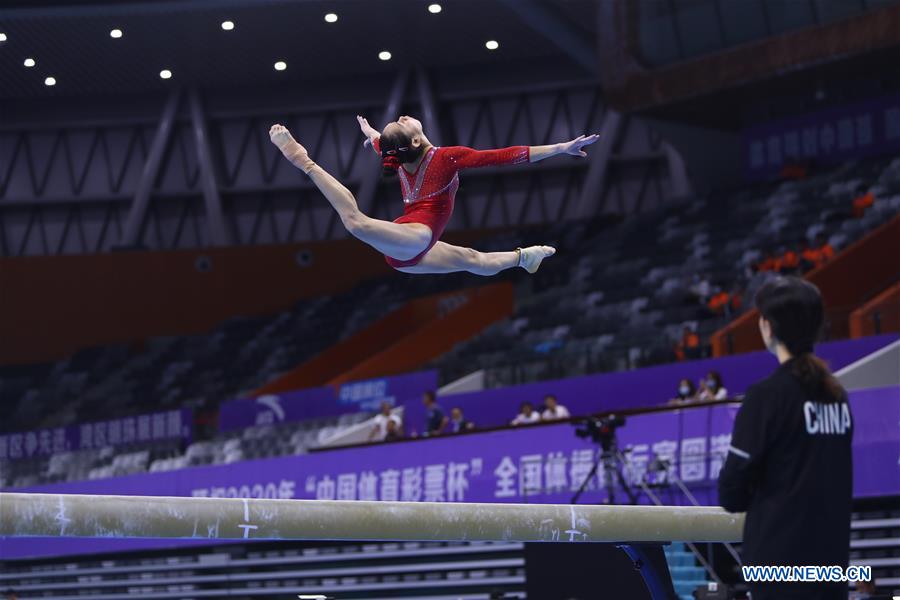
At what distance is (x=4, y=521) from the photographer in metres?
4.50

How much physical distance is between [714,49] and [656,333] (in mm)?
5256

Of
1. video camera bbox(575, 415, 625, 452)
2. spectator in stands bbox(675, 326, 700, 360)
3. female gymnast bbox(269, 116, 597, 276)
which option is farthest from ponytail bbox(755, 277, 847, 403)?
spectator in stands bbox(675, 326, 700, 360)

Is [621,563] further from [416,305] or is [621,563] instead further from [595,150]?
[595,150]

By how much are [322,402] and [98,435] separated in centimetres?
427

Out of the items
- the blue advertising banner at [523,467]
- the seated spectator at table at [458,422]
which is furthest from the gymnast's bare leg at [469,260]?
the seated spectator at table at [458,422]

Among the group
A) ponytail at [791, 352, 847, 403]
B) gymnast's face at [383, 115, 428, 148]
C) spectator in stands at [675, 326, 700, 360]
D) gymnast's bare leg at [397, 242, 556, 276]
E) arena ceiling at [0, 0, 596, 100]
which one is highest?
arena ceiling at [0, 0, 596, 100]

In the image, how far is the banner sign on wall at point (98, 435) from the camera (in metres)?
20.5

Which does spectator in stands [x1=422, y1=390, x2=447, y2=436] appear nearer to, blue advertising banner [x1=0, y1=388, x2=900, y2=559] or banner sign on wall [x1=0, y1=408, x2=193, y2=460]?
blue advertising banner [x1=0, y1=388, x2=900, y2=559]

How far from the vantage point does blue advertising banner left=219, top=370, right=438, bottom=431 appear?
18.9 meters

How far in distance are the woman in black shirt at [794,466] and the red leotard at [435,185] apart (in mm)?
3016

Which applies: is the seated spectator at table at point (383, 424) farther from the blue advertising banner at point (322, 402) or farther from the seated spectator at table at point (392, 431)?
the blue advertising banner at point (322, 402)

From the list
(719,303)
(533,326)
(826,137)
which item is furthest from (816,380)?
(826,137)

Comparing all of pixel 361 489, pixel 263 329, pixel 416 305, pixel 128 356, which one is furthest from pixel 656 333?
pixel 128 356

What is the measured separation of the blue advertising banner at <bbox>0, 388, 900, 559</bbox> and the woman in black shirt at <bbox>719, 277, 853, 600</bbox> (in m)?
8.25
